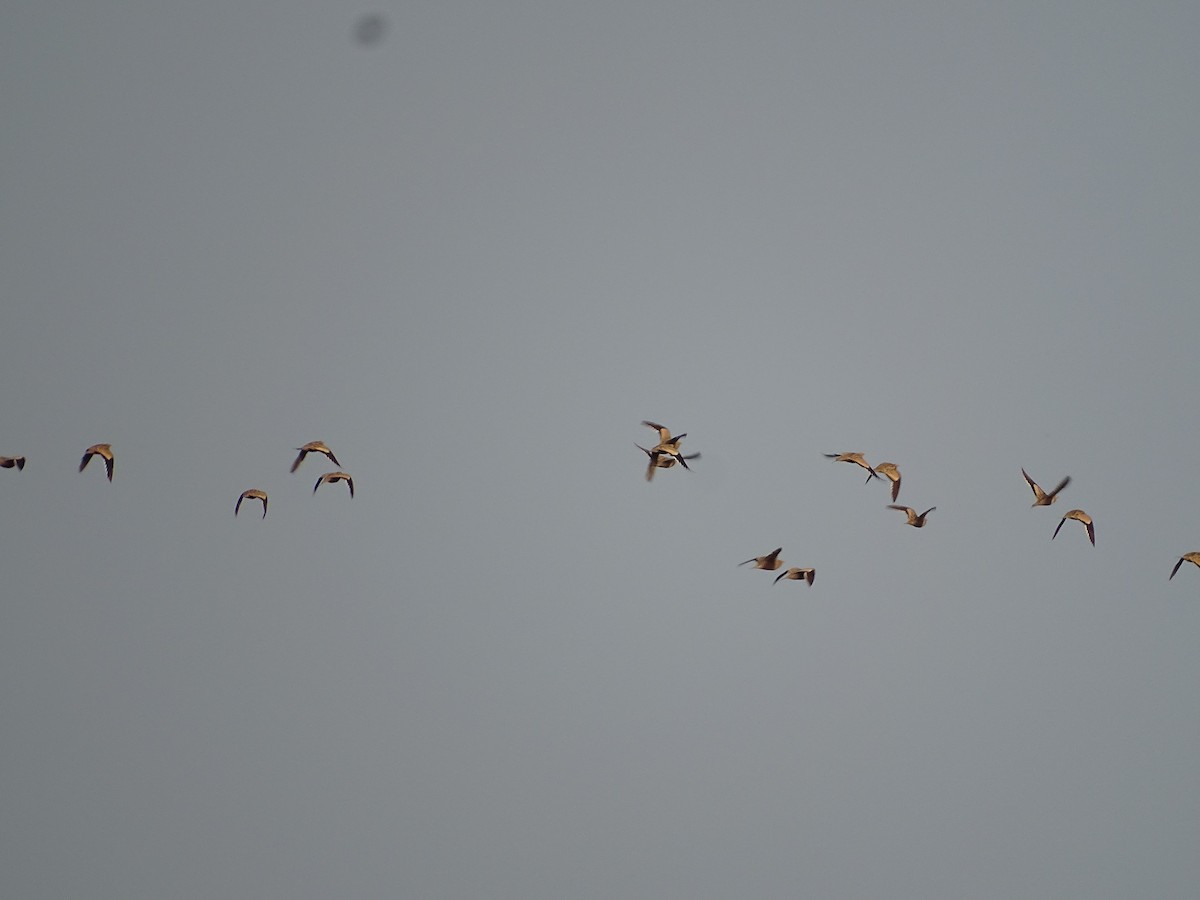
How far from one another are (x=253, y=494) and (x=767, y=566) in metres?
18.1

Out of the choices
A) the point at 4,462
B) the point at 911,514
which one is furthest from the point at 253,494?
the point at 911,514

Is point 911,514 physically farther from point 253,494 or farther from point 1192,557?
point 253,494

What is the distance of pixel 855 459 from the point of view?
50.5 metres

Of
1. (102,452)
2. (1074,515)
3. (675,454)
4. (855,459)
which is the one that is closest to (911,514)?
(855,459)

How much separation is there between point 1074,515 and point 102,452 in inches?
1235

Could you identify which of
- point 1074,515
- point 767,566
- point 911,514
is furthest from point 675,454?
point 1074,515

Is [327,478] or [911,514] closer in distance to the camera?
[327,478]

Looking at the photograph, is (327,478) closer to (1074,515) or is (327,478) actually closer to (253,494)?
(253,494)

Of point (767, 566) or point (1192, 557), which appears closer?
point (1192, 557)

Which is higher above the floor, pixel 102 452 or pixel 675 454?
pixel 675 454

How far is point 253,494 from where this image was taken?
48000mm

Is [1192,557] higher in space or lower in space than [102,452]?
higher

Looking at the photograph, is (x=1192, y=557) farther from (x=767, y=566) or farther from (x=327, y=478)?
(x=327, y=478)

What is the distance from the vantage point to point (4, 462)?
→ 151ft
